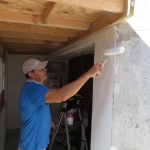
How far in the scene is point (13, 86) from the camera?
5.09m

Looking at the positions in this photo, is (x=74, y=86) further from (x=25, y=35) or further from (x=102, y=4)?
(x=25, y=35)

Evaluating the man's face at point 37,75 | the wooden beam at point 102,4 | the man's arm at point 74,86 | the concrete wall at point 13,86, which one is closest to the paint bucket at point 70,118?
the man's face at point 37,75

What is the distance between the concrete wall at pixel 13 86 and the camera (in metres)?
5.05

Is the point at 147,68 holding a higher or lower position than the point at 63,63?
lower

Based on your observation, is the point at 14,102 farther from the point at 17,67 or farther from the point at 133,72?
the point at 133,72

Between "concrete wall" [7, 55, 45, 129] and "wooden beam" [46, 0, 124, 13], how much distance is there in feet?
13.3

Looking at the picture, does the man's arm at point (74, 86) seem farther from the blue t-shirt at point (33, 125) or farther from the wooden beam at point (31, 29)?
the wooden beam at point (31, 29)

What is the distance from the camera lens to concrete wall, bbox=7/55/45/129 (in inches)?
199

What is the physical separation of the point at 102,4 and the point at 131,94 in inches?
30.5

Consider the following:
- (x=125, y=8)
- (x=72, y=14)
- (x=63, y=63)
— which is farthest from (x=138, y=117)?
(x=63, y=63)

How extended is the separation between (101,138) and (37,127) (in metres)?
0.77

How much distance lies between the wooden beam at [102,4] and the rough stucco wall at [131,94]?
198 millimetres

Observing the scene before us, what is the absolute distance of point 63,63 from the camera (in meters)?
5.02

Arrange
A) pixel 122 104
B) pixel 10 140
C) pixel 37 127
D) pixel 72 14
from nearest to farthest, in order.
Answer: pixel 122 104 → pixel 72 14 → pixel 37 127 → pixel 10 140
